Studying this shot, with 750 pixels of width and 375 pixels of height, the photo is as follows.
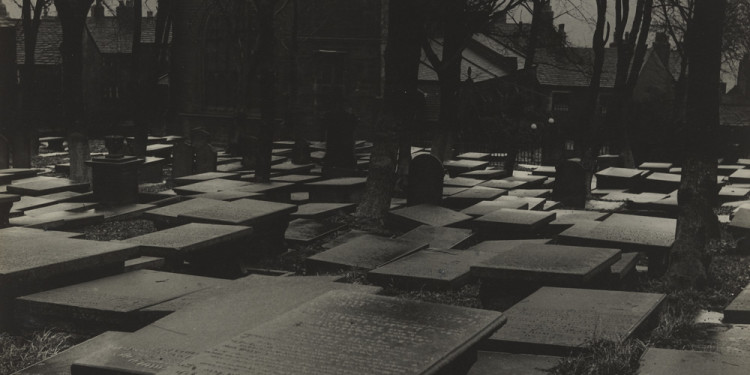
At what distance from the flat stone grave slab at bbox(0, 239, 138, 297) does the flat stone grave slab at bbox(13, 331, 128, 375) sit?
0.94 m

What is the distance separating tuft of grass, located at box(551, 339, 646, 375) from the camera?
4.41 meters

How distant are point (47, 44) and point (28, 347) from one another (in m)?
40.4

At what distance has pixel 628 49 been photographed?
20250 millimetres

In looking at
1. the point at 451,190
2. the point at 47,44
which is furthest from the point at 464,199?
the point at 47,44

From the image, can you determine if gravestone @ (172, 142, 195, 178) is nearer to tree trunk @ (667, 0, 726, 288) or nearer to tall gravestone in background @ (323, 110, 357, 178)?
tall gravestone in background @ (323, 110, 357, 178)

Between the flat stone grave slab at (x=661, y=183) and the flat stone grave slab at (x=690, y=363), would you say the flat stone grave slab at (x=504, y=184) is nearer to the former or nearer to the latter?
the flat stone grave slab at (x=661, y=183)

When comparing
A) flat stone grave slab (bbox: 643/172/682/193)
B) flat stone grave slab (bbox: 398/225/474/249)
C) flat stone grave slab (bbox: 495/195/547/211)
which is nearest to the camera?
flat stone grave slab (bbox: 398/225/474/249)

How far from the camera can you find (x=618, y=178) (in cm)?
1658

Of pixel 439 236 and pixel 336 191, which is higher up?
pixel 336 191

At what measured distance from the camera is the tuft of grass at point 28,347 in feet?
16.2

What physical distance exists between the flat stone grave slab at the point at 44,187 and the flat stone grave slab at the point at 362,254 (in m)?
6.26

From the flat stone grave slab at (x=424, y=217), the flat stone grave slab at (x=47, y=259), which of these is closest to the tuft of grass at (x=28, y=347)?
the flat stone grave slab at (x=47, y=259)

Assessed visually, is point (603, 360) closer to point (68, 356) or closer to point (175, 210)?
point (68, 356)

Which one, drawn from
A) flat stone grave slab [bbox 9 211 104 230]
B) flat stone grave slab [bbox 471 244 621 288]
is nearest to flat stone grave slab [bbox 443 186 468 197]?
flat stone grave slab [bbox 9 211 104 230]
